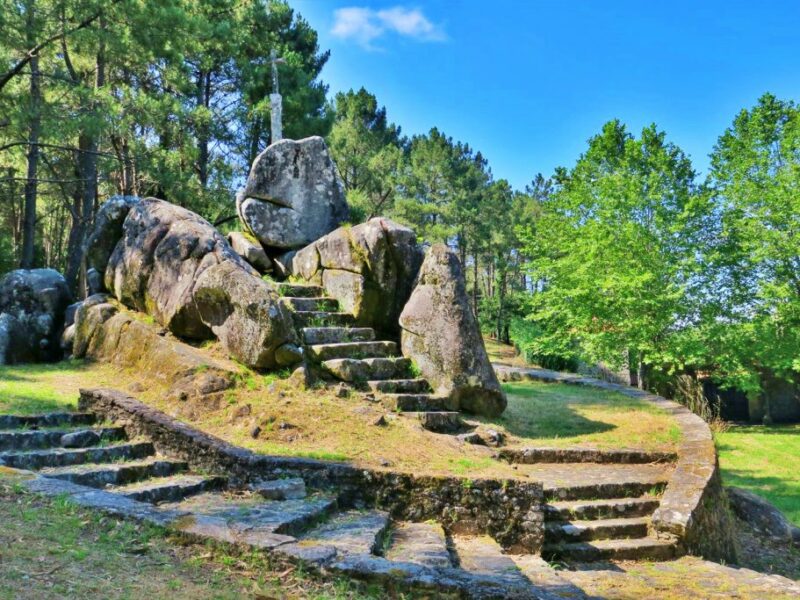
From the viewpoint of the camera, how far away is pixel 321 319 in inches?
336

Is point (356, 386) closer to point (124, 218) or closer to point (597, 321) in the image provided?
point (124, 218)

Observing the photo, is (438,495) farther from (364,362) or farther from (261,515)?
(364,362)

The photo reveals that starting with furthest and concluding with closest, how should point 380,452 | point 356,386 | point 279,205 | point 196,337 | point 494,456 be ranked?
point 279,205
point 196,337
point 356,386
point 494,456
point 380,452

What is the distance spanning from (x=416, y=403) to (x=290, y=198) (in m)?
5.19

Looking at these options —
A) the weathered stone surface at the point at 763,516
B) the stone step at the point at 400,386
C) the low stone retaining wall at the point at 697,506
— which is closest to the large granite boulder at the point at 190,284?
the stone step at the point at 400,386

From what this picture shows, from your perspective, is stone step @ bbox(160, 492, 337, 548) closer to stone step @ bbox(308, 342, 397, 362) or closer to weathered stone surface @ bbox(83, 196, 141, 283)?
stone step @ bbox(308, 342, 397, 362)

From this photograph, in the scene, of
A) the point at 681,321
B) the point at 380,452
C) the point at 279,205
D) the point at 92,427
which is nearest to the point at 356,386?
the point at 380,452

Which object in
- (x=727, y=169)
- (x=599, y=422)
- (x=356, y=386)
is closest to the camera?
(x=356, y=386)

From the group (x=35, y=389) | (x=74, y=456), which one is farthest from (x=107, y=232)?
(x=74, y=456)

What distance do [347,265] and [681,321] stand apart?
1044 centimetres

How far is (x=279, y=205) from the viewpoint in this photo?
10.8 m

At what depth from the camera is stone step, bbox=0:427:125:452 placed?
5441 millimetres

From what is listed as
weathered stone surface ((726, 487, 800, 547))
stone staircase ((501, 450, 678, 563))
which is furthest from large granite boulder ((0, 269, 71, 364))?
weathered stone surface ((726, 487, 800, 547))

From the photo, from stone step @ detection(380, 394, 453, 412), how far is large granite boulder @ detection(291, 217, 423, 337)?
164cm
